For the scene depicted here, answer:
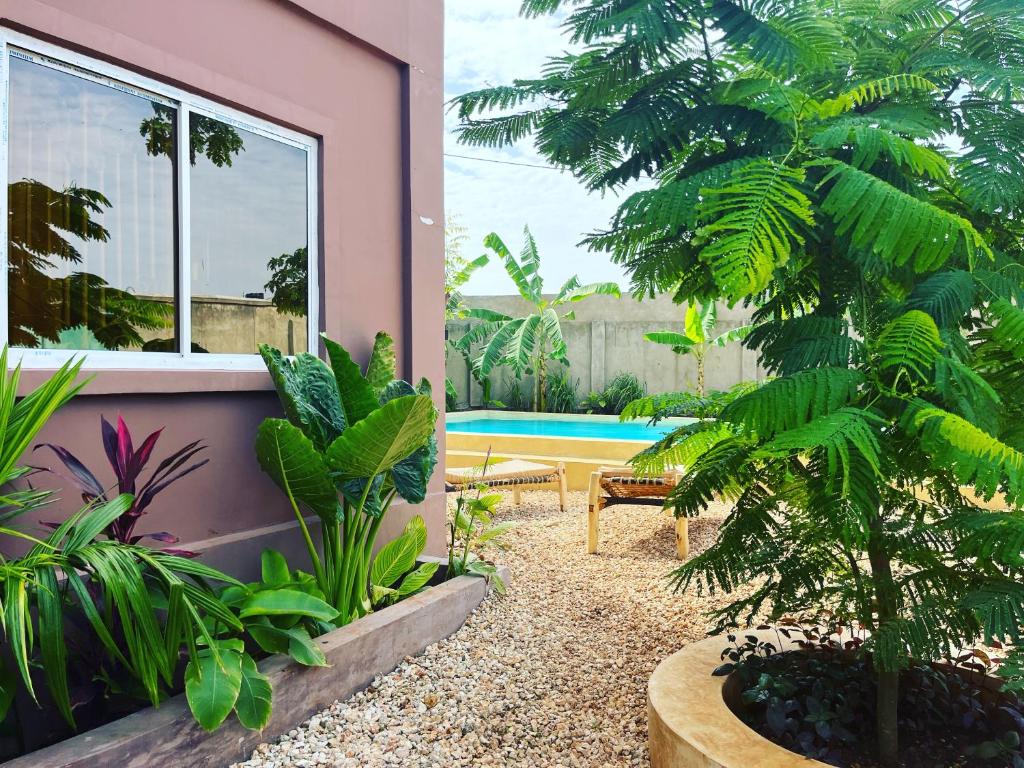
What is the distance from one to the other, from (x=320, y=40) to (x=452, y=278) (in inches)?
491

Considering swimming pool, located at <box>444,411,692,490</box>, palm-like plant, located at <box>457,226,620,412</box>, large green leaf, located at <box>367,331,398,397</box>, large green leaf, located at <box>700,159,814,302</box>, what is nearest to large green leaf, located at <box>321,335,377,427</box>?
large green leaf, located at <box>367,331,398,397</box>

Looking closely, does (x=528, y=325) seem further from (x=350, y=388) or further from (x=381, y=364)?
(x=350, y=388)

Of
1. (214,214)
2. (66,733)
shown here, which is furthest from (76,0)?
(66,733)

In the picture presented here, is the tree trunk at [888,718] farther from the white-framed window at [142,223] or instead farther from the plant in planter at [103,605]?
the white-framed window at [142,223]

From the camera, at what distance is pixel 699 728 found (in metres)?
2.18

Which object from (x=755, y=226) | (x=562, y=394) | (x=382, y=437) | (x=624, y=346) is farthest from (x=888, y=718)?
(x=562, y=394)

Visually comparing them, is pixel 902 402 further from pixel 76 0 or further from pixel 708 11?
pixel 76 0

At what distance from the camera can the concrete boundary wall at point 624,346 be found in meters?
14.9

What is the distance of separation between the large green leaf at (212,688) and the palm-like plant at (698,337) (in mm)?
8259

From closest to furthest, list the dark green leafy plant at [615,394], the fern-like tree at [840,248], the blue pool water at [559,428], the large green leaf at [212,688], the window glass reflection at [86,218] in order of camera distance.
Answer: the fern-like tree at [840,248]
the large green leaf at [212,688]
the window glass reflection at [86,218]
the blue pool water at [559,428]
the dark green leafy plant at [615,394]

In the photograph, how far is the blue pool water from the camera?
42.1 feet

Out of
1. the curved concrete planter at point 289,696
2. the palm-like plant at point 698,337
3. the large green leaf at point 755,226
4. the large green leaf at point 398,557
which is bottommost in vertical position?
the curved concrete planter at point 289,696

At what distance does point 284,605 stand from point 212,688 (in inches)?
17.6

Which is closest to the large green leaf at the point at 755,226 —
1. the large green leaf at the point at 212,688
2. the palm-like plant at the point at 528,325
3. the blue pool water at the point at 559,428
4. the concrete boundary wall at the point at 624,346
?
the large green leaf at the point at 212,688
